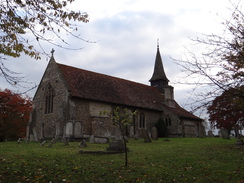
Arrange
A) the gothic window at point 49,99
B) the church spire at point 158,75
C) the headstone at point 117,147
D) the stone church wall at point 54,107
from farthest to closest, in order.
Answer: the church spire at point 158,75 → the gothic window at point 49,99 → the stone church wall at point 54,107 → the headstone at point 117,147

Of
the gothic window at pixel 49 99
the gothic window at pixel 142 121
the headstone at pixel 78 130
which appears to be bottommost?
the headstone at pixel 78 130

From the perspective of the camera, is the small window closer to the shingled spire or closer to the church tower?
the church tower

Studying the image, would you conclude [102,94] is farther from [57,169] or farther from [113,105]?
[57,169]

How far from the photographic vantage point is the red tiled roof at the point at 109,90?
23531 millimetres

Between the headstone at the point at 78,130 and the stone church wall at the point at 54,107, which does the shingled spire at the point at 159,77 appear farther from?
the headstone at the point at 78,130

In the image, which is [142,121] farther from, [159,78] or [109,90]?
[159,78]

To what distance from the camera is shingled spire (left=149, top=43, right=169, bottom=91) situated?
118 ft

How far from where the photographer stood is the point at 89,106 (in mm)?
23062

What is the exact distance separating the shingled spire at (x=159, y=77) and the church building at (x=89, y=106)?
433 centimetres

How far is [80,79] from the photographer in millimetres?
24828

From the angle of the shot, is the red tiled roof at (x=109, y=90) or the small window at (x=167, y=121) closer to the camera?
the red tiled roof at (x=109, y=90)

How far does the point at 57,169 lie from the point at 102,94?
17466 millimetres

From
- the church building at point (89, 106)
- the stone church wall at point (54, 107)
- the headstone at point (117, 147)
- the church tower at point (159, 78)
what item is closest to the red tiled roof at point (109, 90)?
the church building at point (89, 106)

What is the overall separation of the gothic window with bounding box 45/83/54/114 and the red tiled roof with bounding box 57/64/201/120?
2.34 metres
